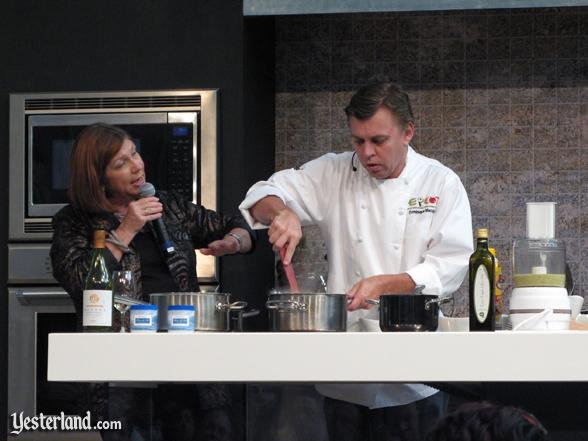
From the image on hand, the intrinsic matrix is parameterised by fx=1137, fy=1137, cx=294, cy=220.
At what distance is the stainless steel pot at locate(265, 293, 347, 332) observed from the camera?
216 centimetres

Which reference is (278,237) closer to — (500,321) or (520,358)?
(500,321)

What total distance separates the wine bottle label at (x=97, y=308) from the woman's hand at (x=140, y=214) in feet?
2.82

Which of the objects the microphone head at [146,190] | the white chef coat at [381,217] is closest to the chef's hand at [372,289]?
the white chef coat at [381,217]

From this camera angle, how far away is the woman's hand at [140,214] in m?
3.04

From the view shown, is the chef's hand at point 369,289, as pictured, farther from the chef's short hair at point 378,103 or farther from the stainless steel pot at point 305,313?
the chef's short hair at point 378,103

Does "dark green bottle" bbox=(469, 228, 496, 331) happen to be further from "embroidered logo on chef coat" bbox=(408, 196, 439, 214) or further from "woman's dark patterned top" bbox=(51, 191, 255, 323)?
"woman's dark patterned top" bbox=(51, 191, 255, 323)

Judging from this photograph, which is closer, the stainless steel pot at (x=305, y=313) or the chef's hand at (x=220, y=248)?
the stainless steel pot at (x=305, y=313)

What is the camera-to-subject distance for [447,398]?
6.75 ft

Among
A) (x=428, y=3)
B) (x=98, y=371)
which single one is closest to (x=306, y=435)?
(x=98, y=371)

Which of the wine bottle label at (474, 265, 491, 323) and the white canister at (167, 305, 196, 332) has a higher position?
the wine bottle label at (474, 265, 491, 323)

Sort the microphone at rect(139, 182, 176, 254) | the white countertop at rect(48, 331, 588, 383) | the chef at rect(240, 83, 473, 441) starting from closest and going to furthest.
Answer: the white countertop at rect(48, 331, 588, 383)
the chef at rect(240, 83, 473, 441)
the microphone at rect(139, 182, 176, 254)

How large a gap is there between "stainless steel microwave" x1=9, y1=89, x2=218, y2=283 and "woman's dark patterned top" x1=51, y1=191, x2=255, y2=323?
296 millimetres

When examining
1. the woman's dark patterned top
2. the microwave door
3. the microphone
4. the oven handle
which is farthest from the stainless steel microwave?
the microphone

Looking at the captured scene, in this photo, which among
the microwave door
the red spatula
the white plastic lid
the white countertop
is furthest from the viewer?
the microwave door
